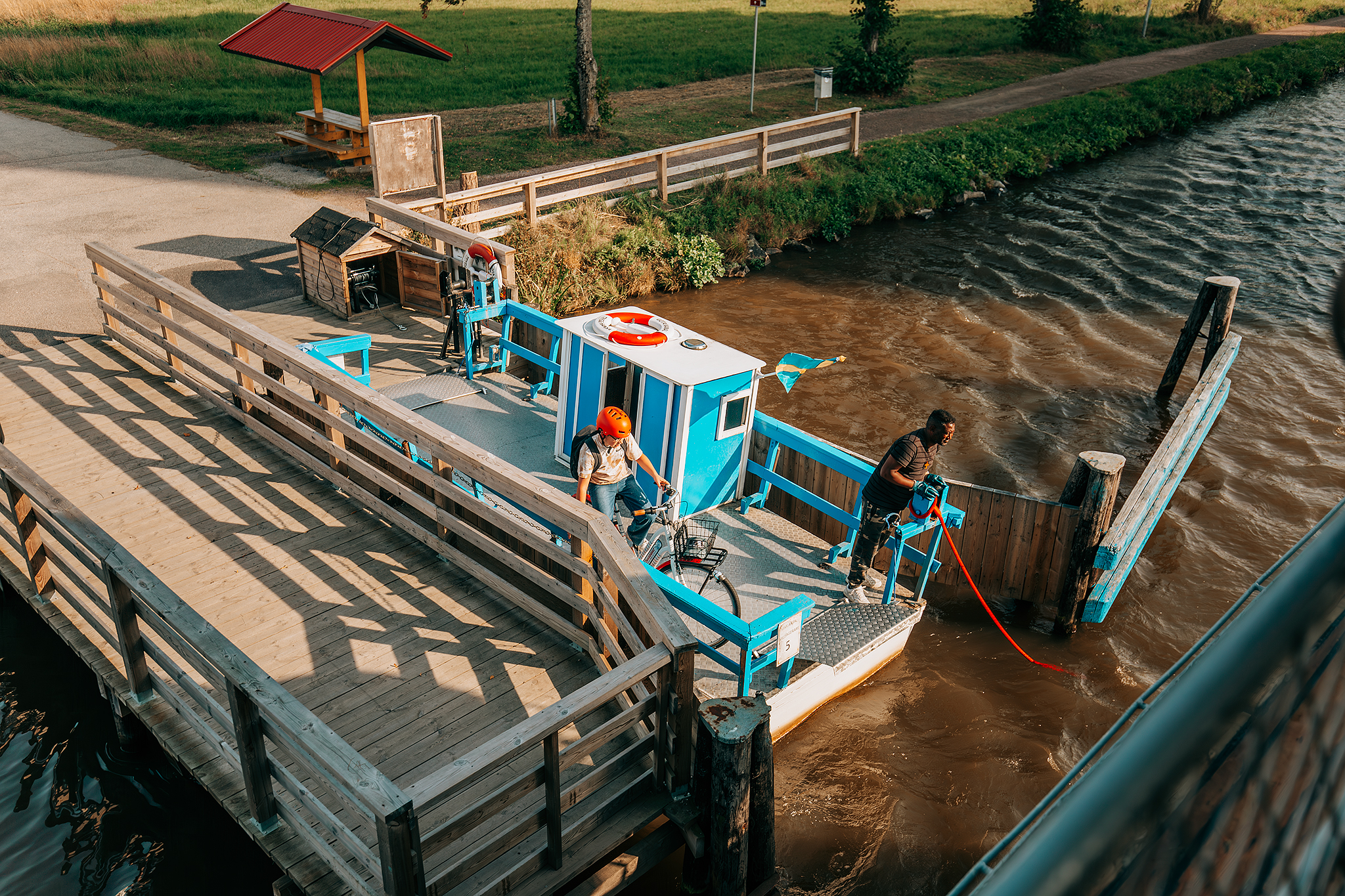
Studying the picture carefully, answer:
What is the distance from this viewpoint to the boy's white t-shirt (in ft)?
27.8

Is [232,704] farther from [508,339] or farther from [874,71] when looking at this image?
[874,71]

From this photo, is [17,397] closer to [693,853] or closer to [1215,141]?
[693,853]

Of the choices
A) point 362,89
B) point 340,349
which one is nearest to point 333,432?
point 340,349

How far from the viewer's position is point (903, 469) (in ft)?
28.8

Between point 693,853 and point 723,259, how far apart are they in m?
16.1

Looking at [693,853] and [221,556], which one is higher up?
[221,556]

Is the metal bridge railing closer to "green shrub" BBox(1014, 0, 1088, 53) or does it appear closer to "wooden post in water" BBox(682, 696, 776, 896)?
"wooden post in water" BBox(682, 696, 776, 896)

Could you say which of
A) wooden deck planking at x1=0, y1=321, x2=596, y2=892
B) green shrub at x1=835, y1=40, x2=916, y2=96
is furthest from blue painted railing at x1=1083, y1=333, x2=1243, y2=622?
green shrub at x1=835, y1=40, x2=916, y2=96

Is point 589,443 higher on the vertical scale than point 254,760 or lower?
higher

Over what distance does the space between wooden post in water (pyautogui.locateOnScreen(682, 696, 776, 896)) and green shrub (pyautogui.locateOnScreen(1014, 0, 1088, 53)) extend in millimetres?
41327

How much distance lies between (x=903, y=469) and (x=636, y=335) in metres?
3.05

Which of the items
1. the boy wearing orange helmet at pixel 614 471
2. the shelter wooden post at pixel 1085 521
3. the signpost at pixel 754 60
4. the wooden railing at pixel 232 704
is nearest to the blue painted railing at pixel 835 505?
the shelter wooden post at pixel 1085 521

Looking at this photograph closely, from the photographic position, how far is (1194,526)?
1297 cm

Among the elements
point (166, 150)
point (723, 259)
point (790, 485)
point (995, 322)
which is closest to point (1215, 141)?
point (995, 322)
